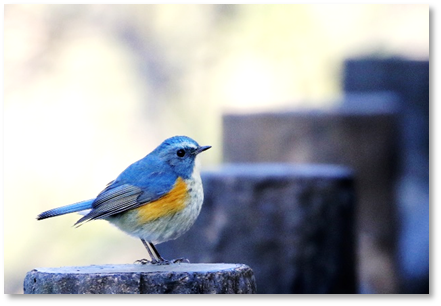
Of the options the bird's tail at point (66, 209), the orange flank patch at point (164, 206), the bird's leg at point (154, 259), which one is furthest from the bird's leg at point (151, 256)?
the bird's tail at point (66, 209)

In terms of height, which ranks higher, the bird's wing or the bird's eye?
the bird's eye

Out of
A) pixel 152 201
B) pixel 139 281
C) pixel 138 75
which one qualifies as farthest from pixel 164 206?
pixel 138 75

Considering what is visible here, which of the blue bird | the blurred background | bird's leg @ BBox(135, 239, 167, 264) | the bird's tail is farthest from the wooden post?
the blurred background

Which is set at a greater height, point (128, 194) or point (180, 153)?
point (180, 153)

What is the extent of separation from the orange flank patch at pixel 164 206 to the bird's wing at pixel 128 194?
30 mm

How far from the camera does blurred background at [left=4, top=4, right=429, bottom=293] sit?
41.4 ft

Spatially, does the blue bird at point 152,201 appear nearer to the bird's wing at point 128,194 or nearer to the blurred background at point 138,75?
the bird's wing at point 128,194

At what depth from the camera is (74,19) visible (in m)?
14.8

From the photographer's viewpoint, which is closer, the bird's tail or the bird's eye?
the bird's tail

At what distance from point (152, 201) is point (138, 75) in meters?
10.7

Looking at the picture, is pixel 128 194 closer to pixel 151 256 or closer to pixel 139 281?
pixel 151 256

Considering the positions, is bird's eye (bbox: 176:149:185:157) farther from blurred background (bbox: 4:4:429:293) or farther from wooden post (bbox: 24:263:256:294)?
blurred background (bbox: 4:4:429:293)

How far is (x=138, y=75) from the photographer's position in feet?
50.1

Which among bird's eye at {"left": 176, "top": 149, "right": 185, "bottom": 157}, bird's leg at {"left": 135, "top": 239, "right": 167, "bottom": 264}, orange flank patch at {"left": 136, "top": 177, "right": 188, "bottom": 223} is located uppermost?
bird's eye at {"left": 176, "top": 149, "right": 185, "bottom": 157}
